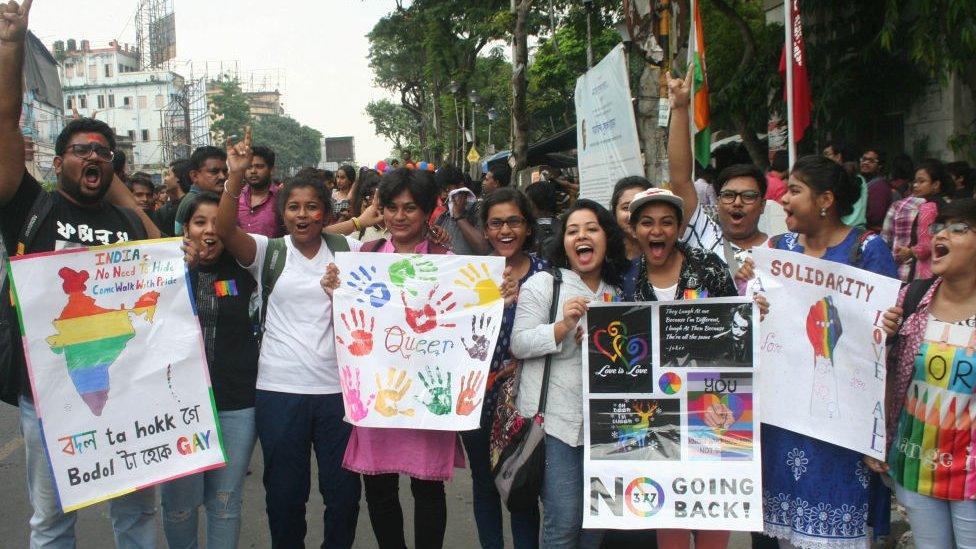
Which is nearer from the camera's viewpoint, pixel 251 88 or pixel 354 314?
pixel 354 314

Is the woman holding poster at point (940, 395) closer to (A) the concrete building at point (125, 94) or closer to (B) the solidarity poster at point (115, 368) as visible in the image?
(B) the solidarity poster at point (115, 368)

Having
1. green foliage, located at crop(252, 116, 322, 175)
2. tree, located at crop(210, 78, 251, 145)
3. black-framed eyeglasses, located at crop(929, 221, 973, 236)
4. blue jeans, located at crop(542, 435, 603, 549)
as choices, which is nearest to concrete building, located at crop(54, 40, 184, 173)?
tree, located at crop(210, 78, 251, 145)

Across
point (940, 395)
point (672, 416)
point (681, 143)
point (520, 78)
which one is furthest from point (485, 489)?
point (520, 78)

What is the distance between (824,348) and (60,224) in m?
3.19

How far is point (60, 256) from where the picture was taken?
3.23m

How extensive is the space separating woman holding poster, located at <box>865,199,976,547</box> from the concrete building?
9404 cm

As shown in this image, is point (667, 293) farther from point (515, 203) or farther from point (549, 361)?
point (515, 203)

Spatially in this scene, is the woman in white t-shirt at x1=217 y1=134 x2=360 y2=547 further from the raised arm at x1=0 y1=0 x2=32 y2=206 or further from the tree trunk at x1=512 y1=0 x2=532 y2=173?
the tree trunk at x1=512 y1=0 x2=532 y2=173

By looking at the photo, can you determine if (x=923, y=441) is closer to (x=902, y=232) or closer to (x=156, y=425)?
(x=156, y=425)

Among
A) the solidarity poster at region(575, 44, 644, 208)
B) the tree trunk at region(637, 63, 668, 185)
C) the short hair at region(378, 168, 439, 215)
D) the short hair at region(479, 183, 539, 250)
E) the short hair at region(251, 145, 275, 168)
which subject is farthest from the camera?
the tree trunk at region(637, 63, 668, 185)

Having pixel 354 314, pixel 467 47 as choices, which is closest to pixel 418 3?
pixel 467 47

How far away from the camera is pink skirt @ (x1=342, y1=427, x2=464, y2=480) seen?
368cm

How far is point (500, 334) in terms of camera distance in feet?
12.4

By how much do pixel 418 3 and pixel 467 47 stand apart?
235 centimetres
